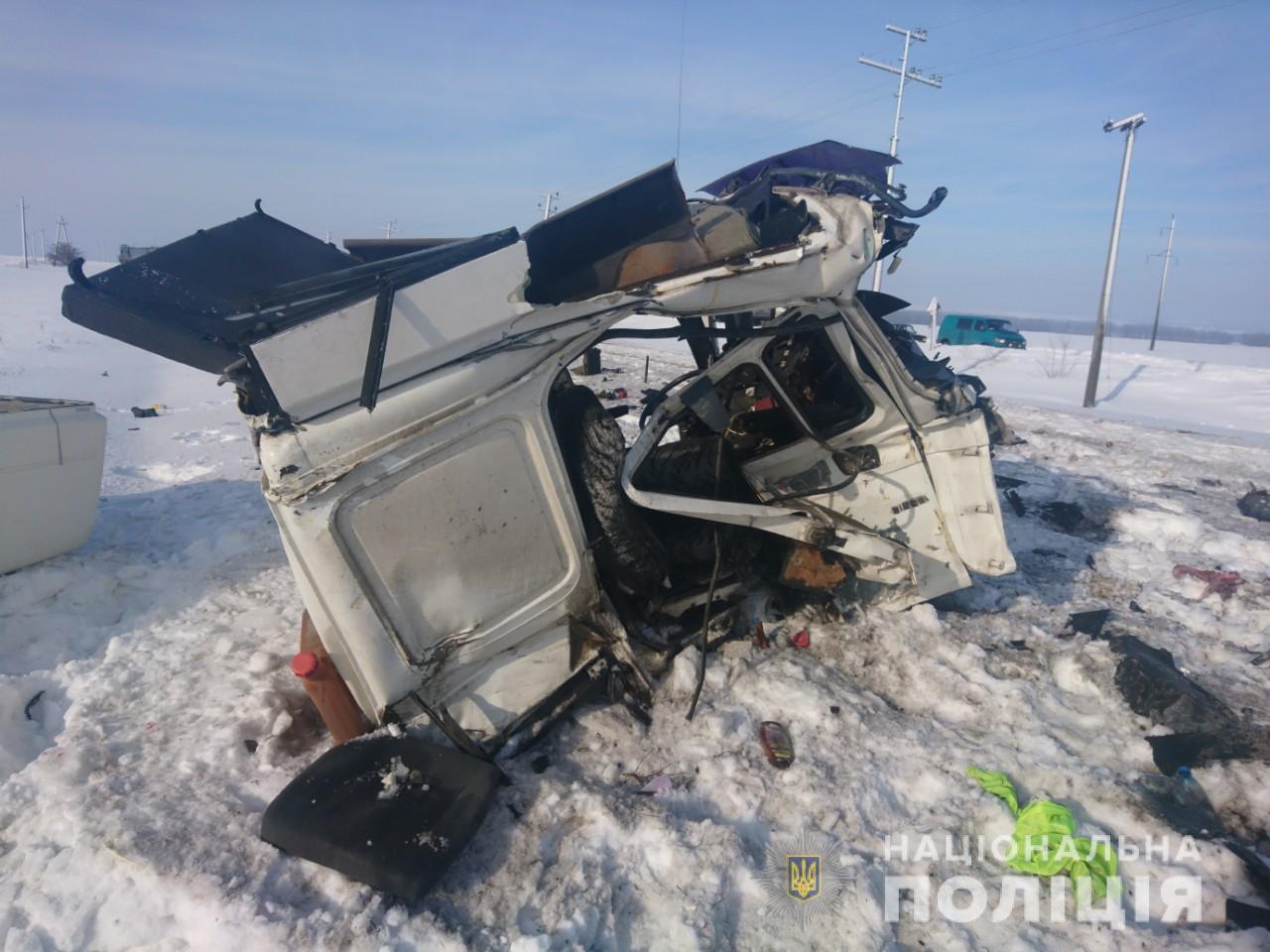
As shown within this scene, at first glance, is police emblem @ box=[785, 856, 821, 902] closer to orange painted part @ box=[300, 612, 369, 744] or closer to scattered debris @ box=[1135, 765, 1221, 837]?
scattered debris @ box=[1135, 765, 1221, 837]

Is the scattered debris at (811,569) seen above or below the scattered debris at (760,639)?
above

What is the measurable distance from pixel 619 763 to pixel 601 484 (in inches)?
44.6

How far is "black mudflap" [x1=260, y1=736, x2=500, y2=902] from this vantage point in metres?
2.12

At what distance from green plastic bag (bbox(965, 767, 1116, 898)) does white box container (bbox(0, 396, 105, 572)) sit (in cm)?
516

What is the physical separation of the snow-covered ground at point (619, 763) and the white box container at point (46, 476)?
0.15 m

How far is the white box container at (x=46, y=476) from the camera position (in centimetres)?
393

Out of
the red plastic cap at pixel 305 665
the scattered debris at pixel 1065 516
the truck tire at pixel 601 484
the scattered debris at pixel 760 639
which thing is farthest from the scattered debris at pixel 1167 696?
the red plastic cap at pixel 305 665

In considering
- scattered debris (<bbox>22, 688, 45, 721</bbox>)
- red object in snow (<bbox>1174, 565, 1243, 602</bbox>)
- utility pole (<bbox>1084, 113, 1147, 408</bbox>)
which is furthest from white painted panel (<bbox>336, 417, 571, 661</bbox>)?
utility pole (<bbox>1084, 113, 1147, 408</bbox>)

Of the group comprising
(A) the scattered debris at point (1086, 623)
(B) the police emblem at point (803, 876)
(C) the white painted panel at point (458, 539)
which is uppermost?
(C) the white painted panel at point (458, 539)

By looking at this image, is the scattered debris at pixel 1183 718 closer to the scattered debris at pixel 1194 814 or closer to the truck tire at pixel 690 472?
the scattered debris at pixel 1194 814

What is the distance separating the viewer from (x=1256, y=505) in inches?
232

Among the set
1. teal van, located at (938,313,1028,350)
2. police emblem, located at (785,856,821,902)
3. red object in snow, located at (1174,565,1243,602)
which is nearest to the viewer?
police emblem, located at (785,856,821,902)

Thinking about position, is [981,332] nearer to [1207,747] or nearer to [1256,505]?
[1256,505]

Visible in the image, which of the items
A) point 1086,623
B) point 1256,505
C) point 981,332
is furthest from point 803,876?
point 981,332
